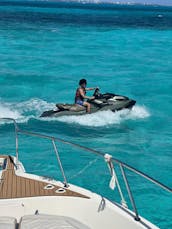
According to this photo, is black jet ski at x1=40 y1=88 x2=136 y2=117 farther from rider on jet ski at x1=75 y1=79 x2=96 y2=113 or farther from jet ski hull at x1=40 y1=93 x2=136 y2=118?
rider on jet ski at x1=75 y1=79 x2=96 y2=113

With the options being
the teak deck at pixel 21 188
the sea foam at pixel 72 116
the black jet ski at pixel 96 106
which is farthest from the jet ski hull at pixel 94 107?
the teak deck at pixel 21 188

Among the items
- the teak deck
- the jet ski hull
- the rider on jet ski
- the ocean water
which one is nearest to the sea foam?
the ocean water

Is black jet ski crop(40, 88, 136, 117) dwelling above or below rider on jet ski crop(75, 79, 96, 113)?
Result: below

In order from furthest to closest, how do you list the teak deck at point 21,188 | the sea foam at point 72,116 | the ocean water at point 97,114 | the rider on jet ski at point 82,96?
the sea foam at point 72,116 → the rider on jet ski at point 82,96 → the ocean water at point 97,114 → the teak deck at point 21,188

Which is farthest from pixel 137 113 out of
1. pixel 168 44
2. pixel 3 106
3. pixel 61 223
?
pixel 168 44

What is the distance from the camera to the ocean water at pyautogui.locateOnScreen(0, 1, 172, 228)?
11375 millimetres

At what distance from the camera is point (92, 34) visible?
48.1m

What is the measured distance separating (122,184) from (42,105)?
26.0 feet

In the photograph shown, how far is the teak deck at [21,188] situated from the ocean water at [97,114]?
3.47 m

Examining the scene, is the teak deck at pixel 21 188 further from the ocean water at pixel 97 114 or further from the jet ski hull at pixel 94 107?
the jet ski hull at pixel 94 107

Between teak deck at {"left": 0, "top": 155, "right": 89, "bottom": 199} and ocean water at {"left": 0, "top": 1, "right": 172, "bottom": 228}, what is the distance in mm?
3475

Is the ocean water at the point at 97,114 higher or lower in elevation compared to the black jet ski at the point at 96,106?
lower

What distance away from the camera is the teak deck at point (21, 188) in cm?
630

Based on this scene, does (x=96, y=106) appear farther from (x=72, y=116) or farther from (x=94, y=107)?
(x=72, y=116)
